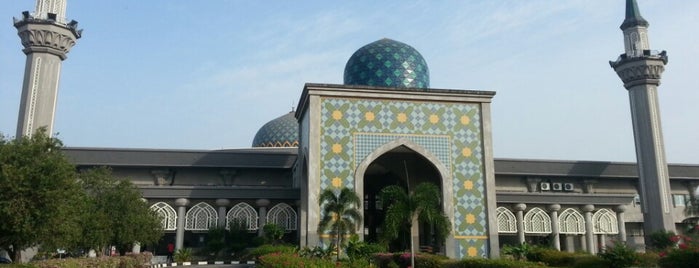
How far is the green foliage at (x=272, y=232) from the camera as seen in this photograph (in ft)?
95.6

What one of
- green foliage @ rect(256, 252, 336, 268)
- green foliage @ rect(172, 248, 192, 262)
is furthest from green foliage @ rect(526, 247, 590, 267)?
green foliage @ rect(172, 248, 192, 262)

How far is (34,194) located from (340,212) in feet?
37.2

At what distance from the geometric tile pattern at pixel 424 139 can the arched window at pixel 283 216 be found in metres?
8.07

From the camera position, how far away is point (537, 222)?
1297 inches

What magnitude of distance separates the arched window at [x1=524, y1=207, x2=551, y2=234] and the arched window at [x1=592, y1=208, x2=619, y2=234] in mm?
2802

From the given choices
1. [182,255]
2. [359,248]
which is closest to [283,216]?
[182,255]

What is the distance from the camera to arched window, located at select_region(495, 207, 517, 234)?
3234 centimetres

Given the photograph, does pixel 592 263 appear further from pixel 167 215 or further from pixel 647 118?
pixel 647 118

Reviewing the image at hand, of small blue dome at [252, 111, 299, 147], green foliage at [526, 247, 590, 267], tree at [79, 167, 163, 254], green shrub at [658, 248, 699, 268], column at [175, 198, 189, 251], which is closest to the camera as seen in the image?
green shrub at [658, 248, 699, 268]

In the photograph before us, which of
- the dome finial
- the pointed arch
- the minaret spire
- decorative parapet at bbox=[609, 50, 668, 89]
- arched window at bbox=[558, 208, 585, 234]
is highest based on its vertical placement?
the dome finial

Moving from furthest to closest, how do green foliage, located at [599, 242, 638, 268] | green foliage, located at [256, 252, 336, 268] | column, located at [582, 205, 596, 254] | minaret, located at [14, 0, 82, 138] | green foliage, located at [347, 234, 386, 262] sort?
column, located at [582, 205, 596, 254] → minaret, located at [14, 0, 82, 138] → green foliage, located at [347, 234, 386, 262] → green foliage, located at [256, 252, 336, 268] → green foliage, located at [599, 242, 638, 268]

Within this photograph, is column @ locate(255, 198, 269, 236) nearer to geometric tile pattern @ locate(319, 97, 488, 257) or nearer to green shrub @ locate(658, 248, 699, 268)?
geometric tile pattern @ locate(319, 97, 488, 257)

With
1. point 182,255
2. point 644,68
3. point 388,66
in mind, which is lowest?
point 182,255

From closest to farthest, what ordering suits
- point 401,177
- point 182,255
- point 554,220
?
point 182,255
point 401,177
point 554,220
